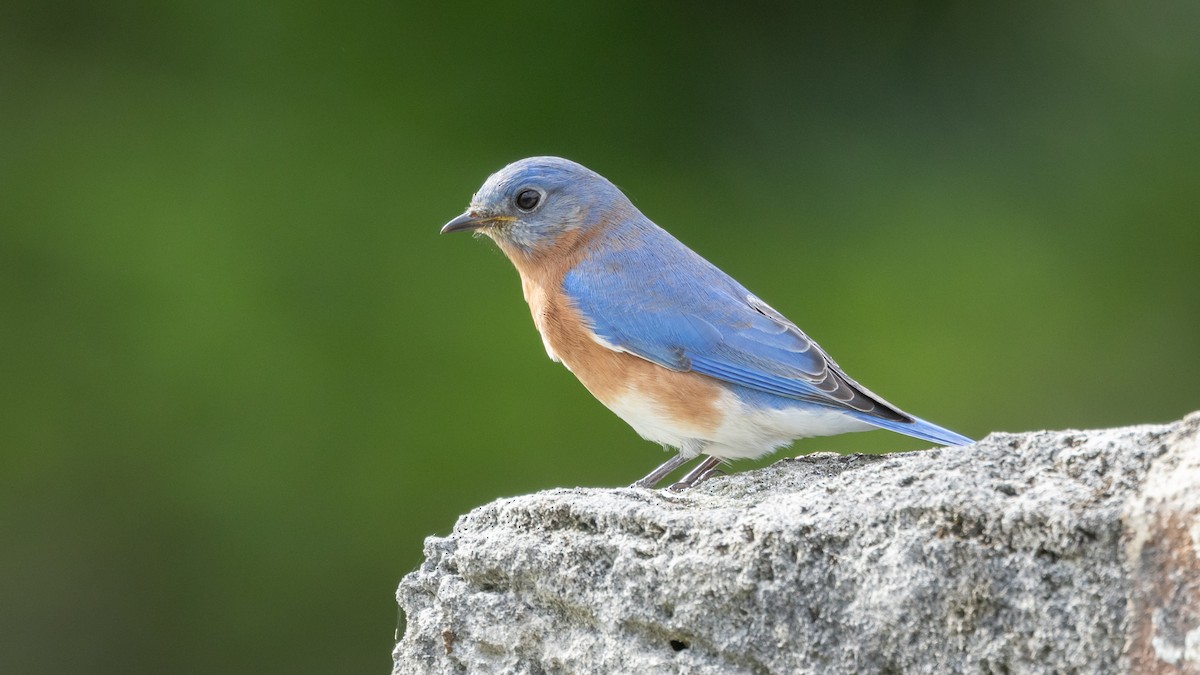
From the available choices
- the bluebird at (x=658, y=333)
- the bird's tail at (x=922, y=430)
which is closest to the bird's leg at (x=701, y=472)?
the bluebird at (x=658, y=333)

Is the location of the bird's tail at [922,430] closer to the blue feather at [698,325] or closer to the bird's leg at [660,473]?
the blue feather at [698,325]

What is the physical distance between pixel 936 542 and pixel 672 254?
2.16m

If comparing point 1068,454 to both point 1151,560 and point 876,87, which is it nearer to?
point 1151,560

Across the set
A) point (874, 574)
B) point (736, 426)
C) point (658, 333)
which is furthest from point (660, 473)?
point (874, 574)

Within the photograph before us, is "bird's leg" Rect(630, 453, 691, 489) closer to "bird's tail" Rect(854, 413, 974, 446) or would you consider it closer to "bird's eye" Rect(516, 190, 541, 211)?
"bird's tail" Rect(854, 413, 974, 446)

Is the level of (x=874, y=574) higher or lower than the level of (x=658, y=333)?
lower

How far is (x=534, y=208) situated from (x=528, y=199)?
0.12ft

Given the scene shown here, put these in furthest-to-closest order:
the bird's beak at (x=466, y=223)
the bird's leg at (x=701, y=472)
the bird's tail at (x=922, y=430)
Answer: the bird's beak at (x=466, y=223) → the bird's leg at (x=701, y=472) → the bird's tail at (x=922, y=430)

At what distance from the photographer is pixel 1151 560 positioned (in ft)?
6.18

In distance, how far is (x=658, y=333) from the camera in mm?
3873

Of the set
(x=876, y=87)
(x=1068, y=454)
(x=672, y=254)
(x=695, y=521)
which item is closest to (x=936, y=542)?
(x=1068, y=454)

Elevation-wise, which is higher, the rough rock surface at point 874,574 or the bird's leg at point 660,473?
the bird's leg at point 660,473

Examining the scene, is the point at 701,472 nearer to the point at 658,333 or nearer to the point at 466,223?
the point at 658,333

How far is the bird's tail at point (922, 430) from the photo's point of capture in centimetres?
332
